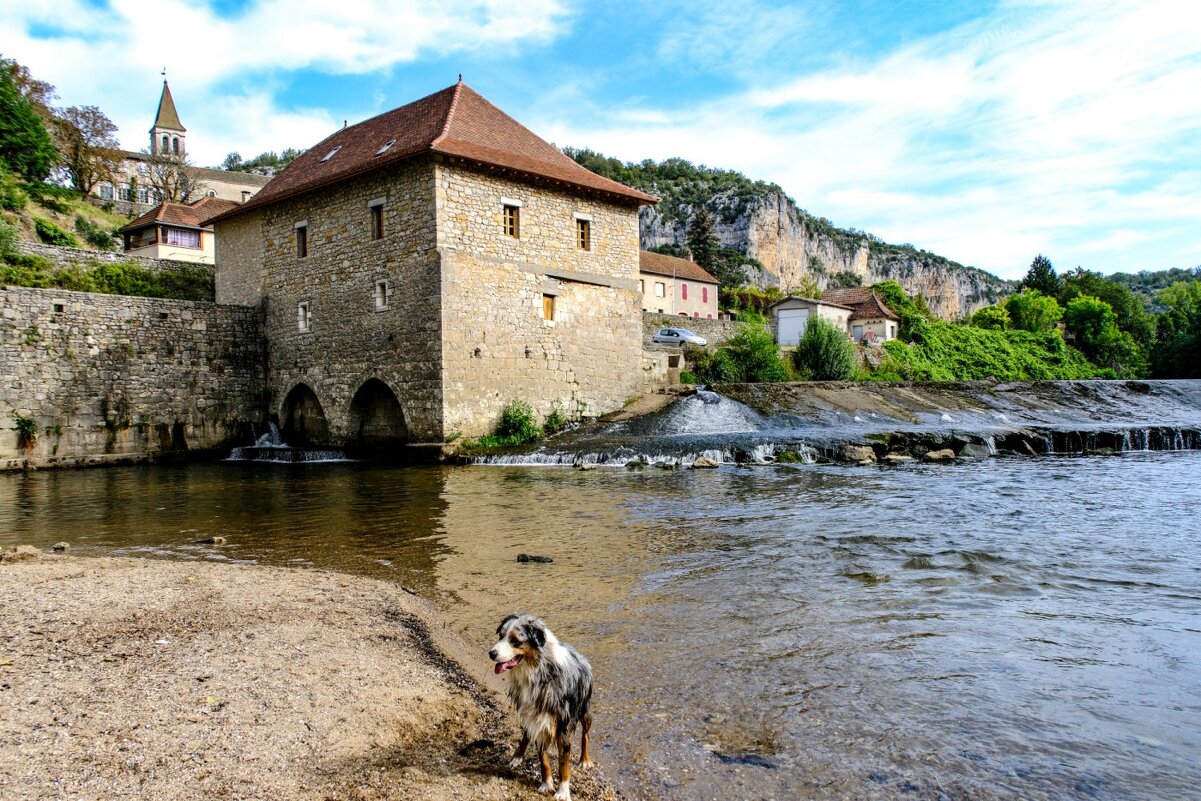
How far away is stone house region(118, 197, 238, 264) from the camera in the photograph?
121ft

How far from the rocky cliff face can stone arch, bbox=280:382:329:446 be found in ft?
213

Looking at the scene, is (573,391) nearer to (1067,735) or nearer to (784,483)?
(784,483)

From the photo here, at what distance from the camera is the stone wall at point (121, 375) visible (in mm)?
18438

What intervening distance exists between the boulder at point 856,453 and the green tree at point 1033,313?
46329 mm

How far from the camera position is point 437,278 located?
1838 centimetres

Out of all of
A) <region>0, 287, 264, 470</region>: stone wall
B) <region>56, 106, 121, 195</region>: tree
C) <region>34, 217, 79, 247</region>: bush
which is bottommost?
<region>0, 287, 264, 470</region>: stone wall

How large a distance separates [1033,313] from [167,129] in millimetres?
83635

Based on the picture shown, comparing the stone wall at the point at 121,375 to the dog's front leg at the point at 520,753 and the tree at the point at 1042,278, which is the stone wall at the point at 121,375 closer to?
the dog's front leg at the point at 520,753

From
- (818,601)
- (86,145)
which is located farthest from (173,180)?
(818,601)

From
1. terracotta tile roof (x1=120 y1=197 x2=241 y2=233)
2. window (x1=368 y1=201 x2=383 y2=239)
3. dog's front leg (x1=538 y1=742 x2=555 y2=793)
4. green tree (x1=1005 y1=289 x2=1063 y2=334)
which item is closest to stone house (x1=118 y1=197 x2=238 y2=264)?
terracotta tile roof (x1=120 y1=197 x2=241 y2=233)

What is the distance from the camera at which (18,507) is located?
472 inches

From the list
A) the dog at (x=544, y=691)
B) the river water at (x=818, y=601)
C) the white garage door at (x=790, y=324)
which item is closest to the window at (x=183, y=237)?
the river water at (x=818, y=601)

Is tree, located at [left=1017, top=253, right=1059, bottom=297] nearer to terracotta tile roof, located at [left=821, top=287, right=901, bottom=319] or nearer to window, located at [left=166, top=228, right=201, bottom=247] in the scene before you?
terracotta tile roof, located at [left=821, top=287, right=901, bottom=319]

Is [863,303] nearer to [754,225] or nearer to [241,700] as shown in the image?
[754,225]
